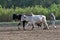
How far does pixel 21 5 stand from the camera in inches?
2618

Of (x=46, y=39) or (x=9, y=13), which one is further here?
(x=9, y=13)

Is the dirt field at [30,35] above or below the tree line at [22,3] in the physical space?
below

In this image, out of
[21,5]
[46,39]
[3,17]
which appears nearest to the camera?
[46,39]

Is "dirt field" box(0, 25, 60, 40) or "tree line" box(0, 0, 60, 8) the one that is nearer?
"dirt field" box(0, 25, 60, 40)

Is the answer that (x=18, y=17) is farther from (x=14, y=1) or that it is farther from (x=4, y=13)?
(x=14, y=1)

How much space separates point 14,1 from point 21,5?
308cm

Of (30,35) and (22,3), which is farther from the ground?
(22,3)

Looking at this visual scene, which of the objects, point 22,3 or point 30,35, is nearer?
point 30,35

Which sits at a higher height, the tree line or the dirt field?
the tree line

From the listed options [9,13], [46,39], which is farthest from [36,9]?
[46,39]

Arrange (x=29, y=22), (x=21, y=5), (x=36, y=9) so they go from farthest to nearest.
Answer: (x=21, y=5)
(x=36, y=9)
(x=29, y=22)

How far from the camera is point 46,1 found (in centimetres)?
6888

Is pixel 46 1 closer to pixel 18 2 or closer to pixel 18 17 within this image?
pixel 18 2

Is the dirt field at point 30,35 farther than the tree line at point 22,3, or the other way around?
the tree line at point 22,3
